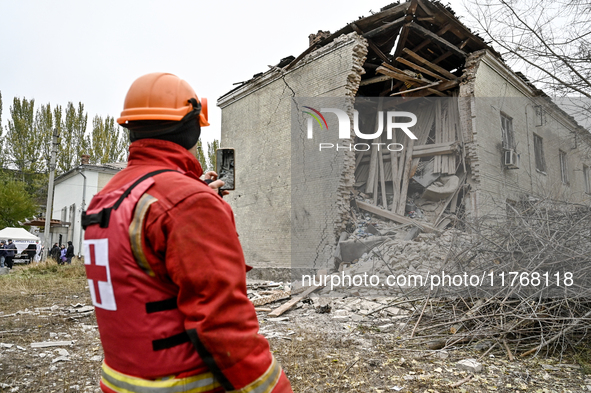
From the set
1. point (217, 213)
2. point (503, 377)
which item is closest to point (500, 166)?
point (503, 377)

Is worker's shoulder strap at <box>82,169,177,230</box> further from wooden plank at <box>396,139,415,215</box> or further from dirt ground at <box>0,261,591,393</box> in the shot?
wooden plank at <box>396,139,415,215</box>

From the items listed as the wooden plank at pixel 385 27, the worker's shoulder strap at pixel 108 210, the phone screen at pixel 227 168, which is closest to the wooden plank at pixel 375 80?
the wooden plank at pixel 385 27

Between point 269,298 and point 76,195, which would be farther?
point 76,195

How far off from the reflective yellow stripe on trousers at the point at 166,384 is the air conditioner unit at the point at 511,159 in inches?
481

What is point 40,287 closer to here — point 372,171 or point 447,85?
point 372,171

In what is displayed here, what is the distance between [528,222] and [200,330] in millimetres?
5463

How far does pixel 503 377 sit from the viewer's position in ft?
12.4

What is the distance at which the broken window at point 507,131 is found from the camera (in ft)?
40.0

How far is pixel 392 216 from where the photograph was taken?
10.4m

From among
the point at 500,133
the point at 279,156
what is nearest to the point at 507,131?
the point at 500,133

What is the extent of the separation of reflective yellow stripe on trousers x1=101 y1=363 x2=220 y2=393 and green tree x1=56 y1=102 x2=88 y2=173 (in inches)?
1394

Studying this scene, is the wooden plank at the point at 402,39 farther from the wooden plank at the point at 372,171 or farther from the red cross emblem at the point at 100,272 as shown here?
the red cross emblem at the point at 100,272

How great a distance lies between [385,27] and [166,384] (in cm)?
1016

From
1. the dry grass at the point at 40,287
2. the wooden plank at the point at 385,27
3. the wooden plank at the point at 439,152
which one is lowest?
the dry grass at the point at 40,287
